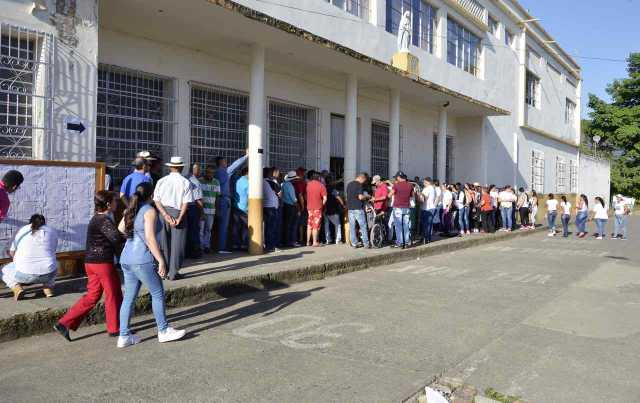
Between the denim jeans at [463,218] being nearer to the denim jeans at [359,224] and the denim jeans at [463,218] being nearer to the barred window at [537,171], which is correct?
the denim jeans at [359,224]

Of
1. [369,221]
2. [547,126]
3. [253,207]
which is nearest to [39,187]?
[253,207]

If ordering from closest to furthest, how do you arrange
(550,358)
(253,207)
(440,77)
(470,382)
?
(470,382) < (550,358) < (253,207) < (440,77)

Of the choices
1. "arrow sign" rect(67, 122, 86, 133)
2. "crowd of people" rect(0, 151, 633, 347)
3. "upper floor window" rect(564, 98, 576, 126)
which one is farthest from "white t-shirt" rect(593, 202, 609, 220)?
"upper floor window" rect(564, 98, 576, 126)

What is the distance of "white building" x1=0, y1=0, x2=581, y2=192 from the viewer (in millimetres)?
7113

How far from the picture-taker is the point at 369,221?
12000mm

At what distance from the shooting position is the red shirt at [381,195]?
1169 cm

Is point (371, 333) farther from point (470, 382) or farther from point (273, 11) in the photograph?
point (273, 11)

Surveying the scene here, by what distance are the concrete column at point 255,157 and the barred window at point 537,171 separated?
20207mm

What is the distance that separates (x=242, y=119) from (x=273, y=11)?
90.6 inches

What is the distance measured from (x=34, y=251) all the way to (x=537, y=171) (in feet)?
84.3

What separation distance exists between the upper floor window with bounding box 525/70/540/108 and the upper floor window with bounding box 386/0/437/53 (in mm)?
10712

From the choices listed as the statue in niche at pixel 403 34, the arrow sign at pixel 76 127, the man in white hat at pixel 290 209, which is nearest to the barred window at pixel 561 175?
the statue in niche at pixel 403 34

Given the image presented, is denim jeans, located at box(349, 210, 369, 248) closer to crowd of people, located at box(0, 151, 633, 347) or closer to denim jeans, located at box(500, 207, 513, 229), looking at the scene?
crowd of people, located at box(0, 151, 633, 347)

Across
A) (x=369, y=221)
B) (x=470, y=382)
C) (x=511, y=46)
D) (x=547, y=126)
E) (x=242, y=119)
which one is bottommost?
(x=470, y=382)
